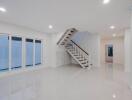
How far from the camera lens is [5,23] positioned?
5.50 m

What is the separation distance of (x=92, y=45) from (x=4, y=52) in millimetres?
6089

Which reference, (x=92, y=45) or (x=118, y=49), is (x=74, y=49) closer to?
(x=92, y=45)

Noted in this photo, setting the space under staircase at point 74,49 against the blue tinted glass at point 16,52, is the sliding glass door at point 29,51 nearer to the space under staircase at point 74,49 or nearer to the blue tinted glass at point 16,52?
the blue tinted glass at point 16,52

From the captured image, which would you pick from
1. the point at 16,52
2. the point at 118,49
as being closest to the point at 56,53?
the point at 16,52

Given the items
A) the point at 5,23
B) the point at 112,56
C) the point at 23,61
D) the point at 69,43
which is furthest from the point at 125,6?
the point at 112,56

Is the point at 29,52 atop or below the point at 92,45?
below

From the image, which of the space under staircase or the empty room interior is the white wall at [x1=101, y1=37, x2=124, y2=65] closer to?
the empty room interior

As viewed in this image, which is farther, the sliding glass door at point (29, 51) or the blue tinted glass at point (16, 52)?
the sliding glass door at point (29, 51)

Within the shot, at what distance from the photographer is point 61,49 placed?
9.21m

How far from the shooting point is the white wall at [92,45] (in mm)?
8789

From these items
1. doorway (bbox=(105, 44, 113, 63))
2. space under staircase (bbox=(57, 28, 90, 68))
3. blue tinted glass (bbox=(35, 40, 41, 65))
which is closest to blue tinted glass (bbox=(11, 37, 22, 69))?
blue tinted glass (bbox=(35, 40, 41, 65))

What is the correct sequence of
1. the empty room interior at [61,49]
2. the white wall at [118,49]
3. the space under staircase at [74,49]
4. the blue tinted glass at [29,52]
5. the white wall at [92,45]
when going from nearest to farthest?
the empty room interior at [61,49]
the blue tinted glass at [29,52]
the space under staircase at [74,49]
the white wall at [92,45]
the white wall at [118,49]

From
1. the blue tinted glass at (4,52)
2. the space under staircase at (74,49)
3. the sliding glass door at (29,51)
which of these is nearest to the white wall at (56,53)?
the space under staircase at (74,49)

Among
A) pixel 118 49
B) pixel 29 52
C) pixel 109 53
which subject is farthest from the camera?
pixel 109 53
